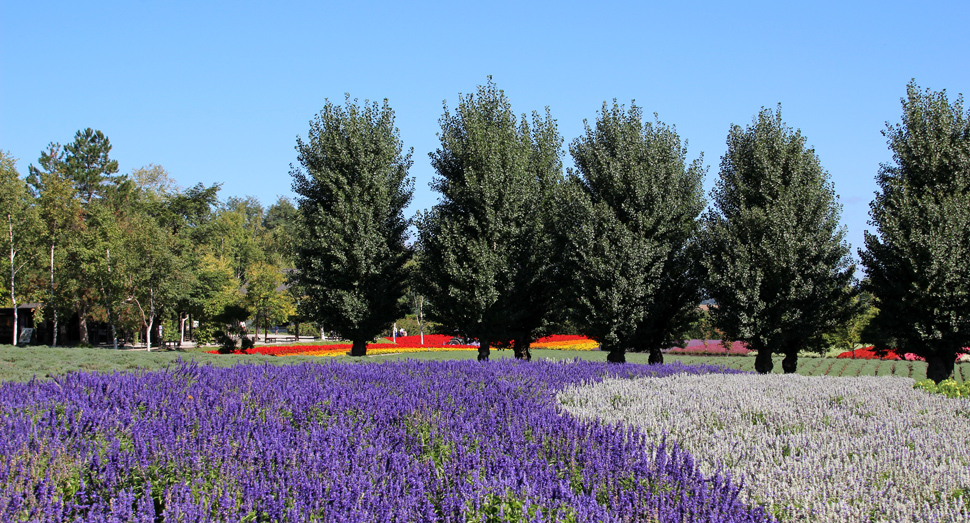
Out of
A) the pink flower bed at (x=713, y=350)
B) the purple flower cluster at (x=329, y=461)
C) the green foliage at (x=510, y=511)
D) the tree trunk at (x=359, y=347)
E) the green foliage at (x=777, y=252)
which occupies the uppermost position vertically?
the green foliage at (x=777, y=252)

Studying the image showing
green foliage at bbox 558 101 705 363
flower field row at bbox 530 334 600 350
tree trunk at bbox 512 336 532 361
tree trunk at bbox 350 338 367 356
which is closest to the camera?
green foliage at bbox 558 101 705 363

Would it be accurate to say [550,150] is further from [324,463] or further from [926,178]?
[324,463]

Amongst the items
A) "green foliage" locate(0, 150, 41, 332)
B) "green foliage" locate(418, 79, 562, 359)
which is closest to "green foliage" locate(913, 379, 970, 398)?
"green foliage" locate(418, 79, 562, 359)

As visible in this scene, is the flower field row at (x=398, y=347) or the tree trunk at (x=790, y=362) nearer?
the tree trunk at (x=790, y=362)

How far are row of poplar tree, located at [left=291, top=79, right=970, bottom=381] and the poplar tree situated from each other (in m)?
0.07

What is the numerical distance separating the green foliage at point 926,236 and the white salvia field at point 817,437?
6.81 m

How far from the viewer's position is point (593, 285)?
17359mm

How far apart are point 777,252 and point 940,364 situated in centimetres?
583

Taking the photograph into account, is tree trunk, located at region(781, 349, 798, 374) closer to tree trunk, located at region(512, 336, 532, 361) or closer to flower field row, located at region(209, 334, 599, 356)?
tree trunk, located at region(512, 336, 532, 361)

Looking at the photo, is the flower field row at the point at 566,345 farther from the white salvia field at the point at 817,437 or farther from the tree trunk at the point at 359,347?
the white salvia field at the point at 817,437

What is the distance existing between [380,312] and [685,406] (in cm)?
1398

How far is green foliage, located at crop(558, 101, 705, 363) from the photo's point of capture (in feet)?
55.4

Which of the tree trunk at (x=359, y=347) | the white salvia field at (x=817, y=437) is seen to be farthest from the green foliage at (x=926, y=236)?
the tree trunk at (x=359, y=347)

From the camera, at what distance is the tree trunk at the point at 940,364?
55.1 ft
